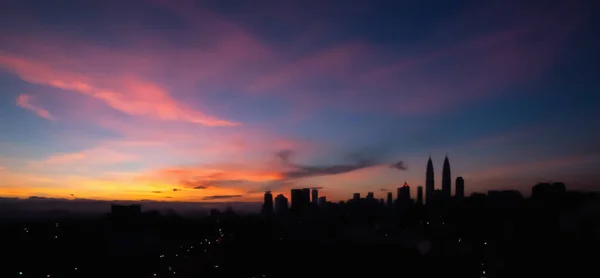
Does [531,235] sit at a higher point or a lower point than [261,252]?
higher

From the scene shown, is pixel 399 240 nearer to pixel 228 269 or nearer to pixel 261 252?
pixel 261 252

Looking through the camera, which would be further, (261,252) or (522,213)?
(261,252)

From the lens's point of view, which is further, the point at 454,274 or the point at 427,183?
the point at 427,183

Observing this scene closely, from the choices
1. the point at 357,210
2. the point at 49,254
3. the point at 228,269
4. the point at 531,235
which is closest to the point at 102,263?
the point at 49,254

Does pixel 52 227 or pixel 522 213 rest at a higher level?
pixel 522 213

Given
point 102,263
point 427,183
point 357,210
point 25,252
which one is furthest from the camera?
point 427,183

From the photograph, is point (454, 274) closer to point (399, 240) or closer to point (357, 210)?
point (399, 240)

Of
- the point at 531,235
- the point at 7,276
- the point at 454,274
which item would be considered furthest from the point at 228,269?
the point at 531,235

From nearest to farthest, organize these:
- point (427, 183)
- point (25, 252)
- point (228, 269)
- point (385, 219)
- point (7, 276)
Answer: point (7, 276) < point (228, 269) < point (25, 252) < point (385, 219) < point (427, 183)

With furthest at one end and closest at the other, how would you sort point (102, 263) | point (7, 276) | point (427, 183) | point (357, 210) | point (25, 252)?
1. point (427, 183)
2. point (357, 210)
3. point (25, 252)
4. point (102, 263)
5. point (7, 276)
